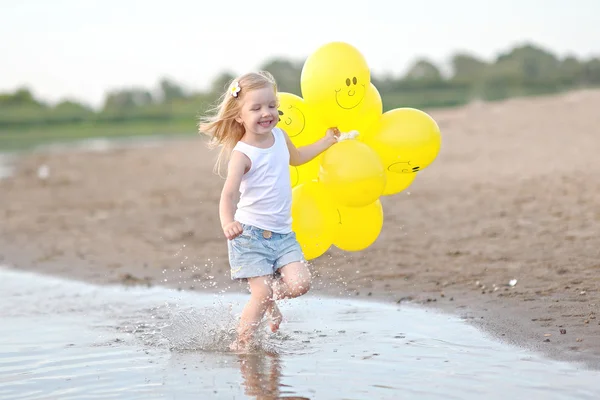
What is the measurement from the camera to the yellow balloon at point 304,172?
5.76 m

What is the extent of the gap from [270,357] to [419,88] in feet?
123

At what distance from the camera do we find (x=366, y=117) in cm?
567

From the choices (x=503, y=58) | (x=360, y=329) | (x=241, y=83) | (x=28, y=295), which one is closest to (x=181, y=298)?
(x=28, y=295)

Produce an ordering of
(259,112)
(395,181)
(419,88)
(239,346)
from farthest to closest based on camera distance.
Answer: (419,88) → (395,181) → (239,346) → (259,112)

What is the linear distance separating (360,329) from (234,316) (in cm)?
93

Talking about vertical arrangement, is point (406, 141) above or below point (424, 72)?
below

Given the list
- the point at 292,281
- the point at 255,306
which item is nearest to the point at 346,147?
the point at 292,281

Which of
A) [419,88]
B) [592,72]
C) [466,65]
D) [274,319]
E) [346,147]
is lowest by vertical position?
[274,319]

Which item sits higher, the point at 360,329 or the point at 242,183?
the point at 242,183

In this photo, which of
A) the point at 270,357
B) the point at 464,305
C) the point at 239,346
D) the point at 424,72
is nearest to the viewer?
the point at 270,357

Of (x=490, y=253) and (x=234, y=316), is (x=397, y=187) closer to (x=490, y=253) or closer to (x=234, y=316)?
(x=234, y=316)

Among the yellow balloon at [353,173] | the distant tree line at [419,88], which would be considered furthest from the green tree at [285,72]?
the yellow balloon at [353,173]

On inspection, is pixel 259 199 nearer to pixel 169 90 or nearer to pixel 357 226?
pixel 357 226

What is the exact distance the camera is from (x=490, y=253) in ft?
24.8
